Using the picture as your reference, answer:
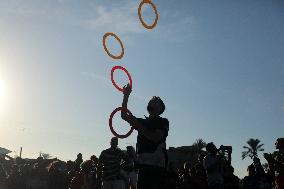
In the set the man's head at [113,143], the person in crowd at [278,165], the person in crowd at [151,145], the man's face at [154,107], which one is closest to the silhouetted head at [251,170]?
the person in crowd at [278,165]

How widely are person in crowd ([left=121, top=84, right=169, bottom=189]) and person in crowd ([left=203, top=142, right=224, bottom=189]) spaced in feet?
19.9

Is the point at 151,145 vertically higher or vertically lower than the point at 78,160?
lower

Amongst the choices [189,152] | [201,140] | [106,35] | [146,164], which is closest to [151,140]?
[146,164]

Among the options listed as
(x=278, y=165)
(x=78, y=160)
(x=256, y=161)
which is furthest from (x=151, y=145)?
(x=78, y=160)

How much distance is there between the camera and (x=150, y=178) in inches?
209

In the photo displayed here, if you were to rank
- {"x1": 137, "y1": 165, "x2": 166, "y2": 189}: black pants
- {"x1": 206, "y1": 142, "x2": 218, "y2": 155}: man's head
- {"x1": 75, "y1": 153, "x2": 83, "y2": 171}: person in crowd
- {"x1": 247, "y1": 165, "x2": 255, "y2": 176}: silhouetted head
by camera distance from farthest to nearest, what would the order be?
{"x1": 75, "y1": 153, "x2": 83, "y2": 171}: person in crowd < {"x1": 247, "y1": 165, "x2": 255, "y2": 176}: silhouetted head < {"x1": 206, "y1": 142, "x2": 218, "y2": 155}: man's head < {"x1": 137, "y1": 165, "x2": 166, "y2": 189}: black pants

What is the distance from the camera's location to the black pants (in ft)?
17.4

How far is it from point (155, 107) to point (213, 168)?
6.23 metres

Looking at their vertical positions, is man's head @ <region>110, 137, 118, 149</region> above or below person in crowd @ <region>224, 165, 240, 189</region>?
above

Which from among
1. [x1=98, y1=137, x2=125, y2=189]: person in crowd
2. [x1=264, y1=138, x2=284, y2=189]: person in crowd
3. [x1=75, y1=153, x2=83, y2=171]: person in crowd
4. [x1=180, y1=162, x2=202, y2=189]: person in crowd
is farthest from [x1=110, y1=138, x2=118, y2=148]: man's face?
[x1=264, y1=138, x2=284, y2=189]: person in crowd

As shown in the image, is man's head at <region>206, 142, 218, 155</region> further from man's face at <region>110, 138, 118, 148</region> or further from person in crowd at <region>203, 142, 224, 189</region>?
man's face at <region>110, 138, 118, 148</region>

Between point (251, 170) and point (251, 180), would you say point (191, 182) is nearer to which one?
point (251, 180)

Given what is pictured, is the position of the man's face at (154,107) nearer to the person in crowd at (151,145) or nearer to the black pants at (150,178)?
the person in crowd at (151,145)

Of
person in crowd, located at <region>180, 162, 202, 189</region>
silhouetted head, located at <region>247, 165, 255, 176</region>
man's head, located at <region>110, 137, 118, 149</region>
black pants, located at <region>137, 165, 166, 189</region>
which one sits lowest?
black pants, located at <region>137, 165, 166, 189</region>
